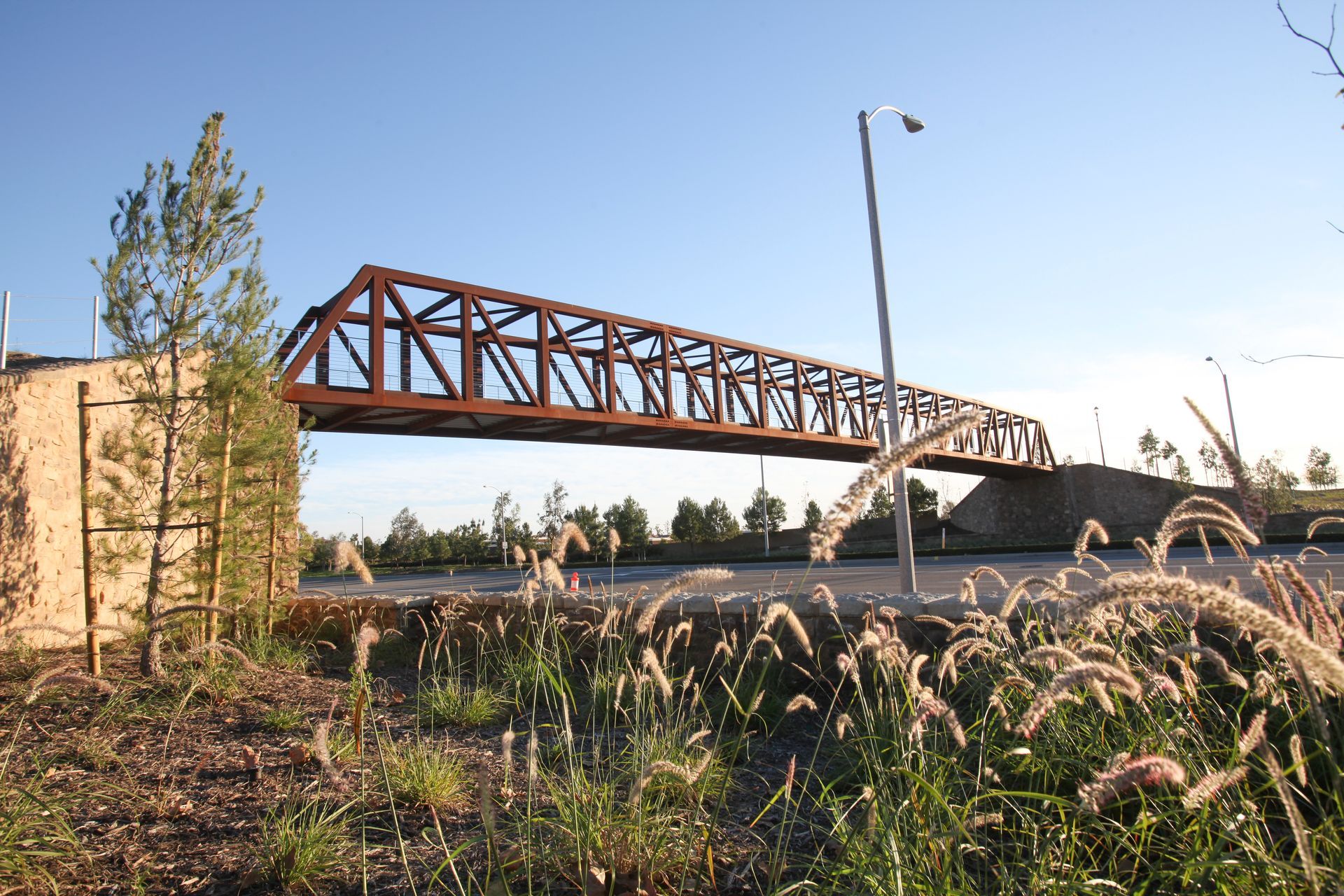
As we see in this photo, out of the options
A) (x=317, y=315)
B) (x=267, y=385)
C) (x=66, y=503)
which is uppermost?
(x=317, y=315)

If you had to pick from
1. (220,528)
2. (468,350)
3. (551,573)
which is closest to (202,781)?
(551,573)

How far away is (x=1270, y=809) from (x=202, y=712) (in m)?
5.67

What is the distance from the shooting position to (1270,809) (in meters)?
2.71

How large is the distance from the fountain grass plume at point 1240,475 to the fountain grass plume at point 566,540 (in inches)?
88.9

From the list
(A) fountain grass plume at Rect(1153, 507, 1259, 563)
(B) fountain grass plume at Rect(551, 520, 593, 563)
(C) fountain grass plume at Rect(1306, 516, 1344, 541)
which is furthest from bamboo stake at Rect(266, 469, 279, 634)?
(C) fountain grass plume at Rect(1306, 516, 1344, 541)

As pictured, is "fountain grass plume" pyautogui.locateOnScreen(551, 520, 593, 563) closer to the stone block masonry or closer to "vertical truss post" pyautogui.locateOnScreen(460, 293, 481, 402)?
the stone block masonry

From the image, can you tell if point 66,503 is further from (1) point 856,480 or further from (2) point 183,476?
(1) point 856,480

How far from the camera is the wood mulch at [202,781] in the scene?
110 inches

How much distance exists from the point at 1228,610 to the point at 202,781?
171 inches

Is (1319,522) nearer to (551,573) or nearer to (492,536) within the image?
(551,573)

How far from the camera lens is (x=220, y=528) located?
6.34 meters

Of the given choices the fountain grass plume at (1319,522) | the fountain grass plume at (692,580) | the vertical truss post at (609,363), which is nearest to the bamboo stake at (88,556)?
the fountain grass plume at (692,580)

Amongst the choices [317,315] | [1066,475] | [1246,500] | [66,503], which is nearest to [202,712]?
[66,503]

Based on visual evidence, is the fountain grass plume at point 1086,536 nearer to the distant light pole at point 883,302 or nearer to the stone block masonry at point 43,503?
the distant light pole at point 883,302
